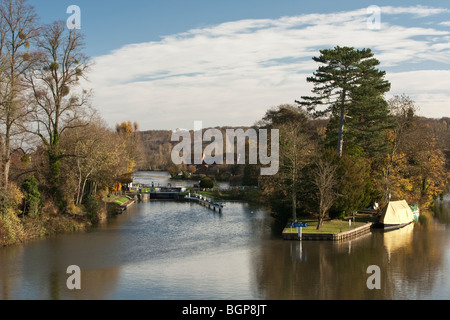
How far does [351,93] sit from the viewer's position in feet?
138

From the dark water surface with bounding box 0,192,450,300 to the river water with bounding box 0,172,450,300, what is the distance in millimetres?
43

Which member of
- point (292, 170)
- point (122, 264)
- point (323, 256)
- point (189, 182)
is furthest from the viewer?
point (189, 182)

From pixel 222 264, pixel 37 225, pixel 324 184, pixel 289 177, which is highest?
pixel 289 177

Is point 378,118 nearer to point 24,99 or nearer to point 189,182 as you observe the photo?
point 24,99

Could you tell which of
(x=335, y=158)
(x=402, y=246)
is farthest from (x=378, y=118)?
(x=402, y=246)

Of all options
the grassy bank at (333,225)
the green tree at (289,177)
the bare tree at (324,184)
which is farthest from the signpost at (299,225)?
the green tree at (289,177)

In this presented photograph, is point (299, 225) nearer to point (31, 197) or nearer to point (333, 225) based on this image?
point (333, 225)

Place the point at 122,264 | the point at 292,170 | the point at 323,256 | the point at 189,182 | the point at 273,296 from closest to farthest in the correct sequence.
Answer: the point at 273,296
the point at 122,264
the point at 323,256
the point at 292,170
the point at 189,182

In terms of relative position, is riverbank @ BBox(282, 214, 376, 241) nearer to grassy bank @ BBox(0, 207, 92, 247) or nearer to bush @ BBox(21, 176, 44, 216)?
grassy bank @ BBox(0, 207, 92, 247)

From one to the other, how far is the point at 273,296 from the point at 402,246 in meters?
14.1

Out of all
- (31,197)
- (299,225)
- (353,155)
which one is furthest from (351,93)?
(31,197)

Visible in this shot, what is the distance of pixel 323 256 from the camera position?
87.0ft

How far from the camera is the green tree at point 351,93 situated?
41156 mm

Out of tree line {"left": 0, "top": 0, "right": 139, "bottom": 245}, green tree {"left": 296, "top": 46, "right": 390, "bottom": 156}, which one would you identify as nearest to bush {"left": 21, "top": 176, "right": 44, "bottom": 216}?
tree line {"left": 0, "top": 0, "right": 139, "bottom": 245}
